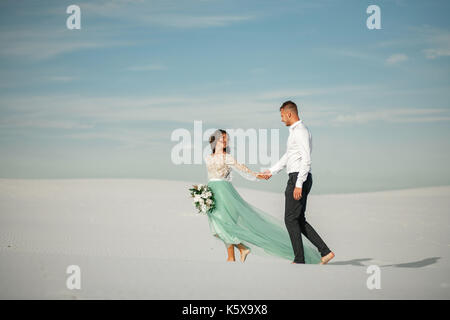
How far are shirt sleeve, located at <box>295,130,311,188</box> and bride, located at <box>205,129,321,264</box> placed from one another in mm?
981

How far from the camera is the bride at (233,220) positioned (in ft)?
25.1

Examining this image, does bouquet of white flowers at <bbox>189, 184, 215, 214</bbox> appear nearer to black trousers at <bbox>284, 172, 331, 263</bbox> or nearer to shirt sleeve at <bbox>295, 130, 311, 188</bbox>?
black trousers at <bbox>284, 172, 331, 263</bbox>

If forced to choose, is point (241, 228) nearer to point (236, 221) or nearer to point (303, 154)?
point (236, 221)

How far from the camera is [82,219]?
45.9 feet

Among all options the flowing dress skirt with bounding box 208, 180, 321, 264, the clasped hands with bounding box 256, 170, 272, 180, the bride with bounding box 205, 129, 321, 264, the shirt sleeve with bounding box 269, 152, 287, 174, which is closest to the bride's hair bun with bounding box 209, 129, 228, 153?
the bride with bounding box 205, 129, 321, 264

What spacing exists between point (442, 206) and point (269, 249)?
12643 mm

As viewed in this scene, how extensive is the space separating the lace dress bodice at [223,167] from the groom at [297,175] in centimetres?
76

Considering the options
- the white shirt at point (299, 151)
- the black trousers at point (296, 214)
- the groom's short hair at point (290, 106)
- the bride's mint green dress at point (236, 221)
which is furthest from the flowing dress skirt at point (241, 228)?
the groom's short hair at point (290, 106)

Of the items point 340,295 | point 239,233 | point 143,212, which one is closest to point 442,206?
point 143,212

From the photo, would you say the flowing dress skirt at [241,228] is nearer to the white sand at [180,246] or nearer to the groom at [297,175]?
the white sand at [180,246]

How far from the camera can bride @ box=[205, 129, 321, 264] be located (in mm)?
7656

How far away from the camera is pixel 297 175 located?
6867mm

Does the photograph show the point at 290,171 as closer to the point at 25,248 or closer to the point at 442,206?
the point at 25,248

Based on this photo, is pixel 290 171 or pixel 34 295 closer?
pixel 34 295
